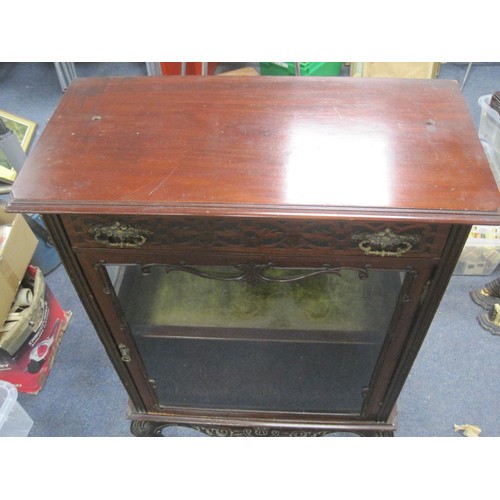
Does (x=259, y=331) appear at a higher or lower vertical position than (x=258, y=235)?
lower

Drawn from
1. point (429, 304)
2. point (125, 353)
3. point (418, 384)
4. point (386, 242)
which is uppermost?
point (386, 242)

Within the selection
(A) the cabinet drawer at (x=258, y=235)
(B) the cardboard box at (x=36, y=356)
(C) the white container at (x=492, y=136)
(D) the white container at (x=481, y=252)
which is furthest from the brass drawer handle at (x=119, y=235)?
(C) the white container at (x=492, y=136)

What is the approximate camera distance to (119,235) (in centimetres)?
85

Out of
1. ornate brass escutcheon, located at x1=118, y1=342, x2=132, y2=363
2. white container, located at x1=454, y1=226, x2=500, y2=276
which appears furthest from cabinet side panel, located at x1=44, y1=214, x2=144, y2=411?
white container, located at x1=454, y1=226, x2=500, y2=276

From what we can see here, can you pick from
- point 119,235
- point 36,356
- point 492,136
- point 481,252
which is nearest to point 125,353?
point 119,235

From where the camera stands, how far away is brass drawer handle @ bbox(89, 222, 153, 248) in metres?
0.84

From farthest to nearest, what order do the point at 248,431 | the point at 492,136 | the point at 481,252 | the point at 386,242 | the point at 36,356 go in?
the point at 492,136 < the point at 481,252 < the point at 36,356 < the point at 248,431 < the point at 386,242

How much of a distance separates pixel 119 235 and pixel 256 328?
418 millimetres

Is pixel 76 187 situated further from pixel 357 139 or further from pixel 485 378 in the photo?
pixel 485 378

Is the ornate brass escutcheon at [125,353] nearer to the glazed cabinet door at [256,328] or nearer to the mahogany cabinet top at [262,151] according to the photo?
the glazed cabinet door at [256,328]

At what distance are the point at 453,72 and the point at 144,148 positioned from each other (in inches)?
81.8

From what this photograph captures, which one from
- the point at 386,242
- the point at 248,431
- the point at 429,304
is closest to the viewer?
the point at 386,242

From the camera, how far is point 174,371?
48.0 inches

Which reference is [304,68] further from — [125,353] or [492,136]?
[125,353]
